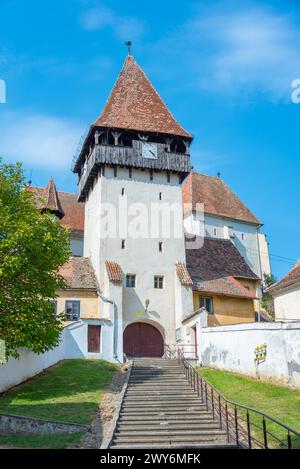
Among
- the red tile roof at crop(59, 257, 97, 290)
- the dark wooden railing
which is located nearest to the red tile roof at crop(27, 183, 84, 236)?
the red tile roof at crop(59, 257, 97, 290)

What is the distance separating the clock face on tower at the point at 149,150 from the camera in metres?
36.3

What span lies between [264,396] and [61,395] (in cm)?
807

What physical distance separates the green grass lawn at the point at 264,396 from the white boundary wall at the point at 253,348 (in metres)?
0.55

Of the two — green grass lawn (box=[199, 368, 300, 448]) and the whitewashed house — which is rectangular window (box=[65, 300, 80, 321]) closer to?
green grass lawn (box=[199, 368, 300, 448])

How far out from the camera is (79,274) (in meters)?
34.0

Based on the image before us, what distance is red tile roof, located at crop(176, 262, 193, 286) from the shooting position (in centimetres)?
3294

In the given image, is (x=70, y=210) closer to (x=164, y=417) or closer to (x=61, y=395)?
(x=61, y=395)

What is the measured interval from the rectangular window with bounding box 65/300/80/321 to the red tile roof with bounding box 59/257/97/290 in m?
1.03

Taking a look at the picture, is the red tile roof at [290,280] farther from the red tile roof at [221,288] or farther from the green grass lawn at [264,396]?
the red tile roof at [221,288]

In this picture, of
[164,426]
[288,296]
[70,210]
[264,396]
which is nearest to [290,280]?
[288,296]

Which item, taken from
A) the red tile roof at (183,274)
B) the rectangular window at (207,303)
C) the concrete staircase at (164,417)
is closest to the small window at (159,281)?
the red tile roof at (183,274)

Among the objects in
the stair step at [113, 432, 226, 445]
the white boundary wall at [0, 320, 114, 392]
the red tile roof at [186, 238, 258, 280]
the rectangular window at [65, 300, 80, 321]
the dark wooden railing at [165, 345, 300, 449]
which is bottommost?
the stair step at [113, 432, 226, 445]
